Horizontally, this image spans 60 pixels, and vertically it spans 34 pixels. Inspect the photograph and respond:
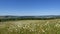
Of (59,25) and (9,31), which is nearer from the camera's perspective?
(9,31)

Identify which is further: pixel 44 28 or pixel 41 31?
pixel 44 28

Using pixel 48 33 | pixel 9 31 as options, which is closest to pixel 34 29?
pixel 48 33

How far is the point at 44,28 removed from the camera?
21.6 ft

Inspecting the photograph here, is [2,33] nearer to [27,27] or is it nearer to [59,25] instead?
[27,27]

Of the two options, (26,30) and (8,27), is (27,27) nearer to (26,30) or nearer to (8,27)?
(26,30)

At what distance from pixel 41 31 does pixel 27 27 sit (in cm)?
65

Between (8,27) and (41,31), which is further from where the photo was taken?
(8,27)

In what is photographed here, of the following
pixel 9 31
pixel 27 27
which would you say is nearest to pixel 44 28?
pixel 27 27

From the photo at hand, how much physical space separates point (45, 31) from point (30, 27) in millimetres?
649

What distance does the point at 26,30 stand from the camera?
20.8ft

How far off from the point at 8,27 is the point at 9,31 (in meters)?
0.43

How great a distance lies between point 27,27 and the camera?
6465mm

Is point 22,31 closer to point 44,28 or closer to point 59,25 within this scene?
point 44,28

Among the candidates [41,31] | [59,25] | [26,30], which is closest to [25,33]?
[26,30]
